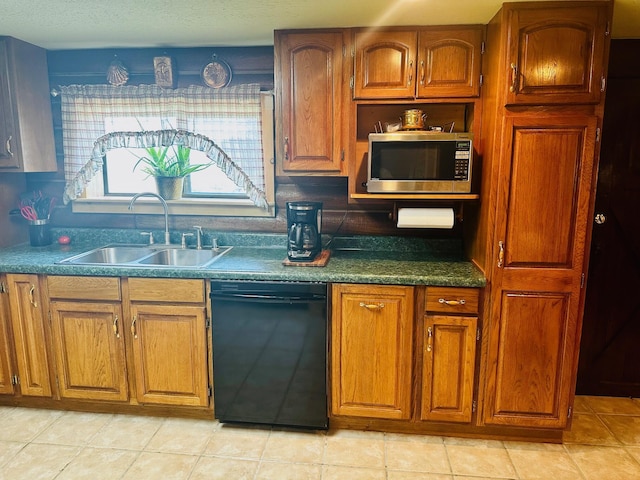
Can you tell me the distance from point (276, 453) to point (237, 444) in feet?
0.71

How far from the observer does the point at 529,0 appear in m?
1.91

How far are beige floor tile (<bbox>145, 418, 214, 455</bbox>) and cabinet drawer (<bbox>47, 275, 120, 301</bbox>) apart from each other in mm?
750

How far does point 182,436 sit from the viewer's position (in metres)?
2.33

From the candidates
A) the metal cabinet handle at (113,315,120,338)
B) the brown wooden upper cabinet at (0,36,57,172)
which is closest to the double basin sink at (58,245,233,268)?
the metal cabinet handle at (113,315,120,338)

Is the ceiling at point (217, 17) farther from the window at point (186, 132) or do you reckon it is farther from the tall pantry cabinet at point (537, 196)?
the window at point (186, 132)

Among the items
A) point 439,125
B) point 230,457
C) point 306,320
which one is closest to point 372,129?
point 439,125

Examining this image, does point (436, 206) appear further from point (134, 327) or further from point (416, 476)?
point (134, 327)

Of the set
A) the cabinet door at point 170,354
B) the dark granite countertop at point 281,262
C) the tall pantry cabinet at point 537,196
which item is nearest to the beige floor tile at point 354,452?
the tall pantry cabinet at point 537,196

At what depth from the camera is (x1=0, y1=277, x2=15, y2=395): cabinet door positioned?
7.95 feet

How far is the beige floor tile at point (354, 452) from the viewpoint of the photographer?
7.00ft

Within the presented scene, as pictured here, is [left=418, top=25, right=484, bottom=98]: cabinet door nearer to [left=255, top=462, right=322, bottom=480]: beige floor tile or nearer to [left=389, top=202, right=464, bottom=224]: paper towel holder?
[left=389, top=202, right=464, bottom=224]: paper towel holder

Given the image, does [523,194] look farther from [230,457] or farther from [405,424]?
[230,457]

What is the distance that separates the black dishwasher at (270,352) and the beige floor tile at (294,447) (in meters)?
0.06

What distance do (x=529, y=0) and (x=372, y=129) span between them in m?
0.98
